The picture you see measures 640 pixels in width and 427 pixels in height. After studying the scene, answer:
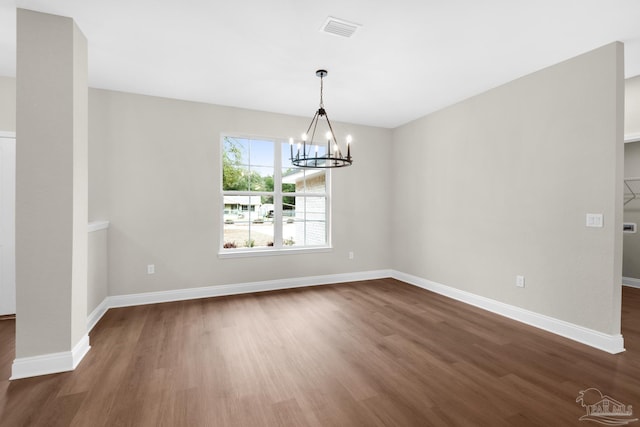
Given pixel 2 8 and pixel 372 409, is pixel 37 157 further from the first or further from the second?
pixel 372 409

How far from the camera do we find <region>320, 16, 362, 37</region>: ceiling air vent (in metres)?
2.34

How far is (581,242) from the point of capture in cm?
283

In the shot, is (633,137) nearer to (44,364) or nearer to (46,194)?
(46,194)

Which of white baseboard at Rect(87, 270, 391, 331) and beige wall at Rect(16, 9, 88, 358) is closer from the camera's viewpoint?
beige wall at Rect(16, 9, 88, 358)

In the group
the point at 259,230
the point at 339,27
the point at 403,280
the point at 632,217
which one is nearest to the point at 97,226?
the point at 259,230

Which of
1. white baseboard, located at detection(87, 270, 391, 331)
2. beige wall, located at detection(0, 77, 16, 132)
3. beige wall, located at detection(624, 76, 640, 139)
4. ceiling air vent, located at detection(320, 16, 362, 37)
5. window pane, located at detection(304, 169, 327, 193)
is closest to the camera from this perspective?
ceiling air vent, located at detection(320, 16, 362, 37)

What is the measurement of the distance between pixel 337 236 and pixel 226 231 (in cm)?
182

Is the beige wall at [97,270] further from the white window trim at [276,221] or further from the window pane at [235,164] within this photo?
the window pane at [235,164]

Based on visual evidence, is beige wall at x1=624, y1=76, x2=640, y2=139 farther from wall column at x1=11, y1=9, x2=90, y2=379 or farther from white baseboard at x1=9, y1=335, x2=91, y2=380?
white baseboard at x1=9, y1=335, x2=91, y2=380

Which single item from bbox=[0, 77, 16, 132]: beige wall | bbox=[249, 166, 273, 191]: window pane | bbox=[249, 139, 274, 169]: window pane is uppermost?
bbox=[0, 77, 16, 132]: beige wall

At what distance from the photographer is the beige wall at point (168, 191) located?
3736 mm

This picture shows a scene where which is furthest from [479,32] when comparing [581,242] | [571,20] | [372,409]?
[372,409]

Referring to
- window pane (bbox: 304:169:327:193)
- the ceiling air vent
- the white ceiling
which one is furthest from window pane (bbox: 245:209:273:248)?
the ceiling air vent

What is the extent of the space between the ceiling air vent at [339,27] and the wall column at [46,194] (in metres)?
2.03
